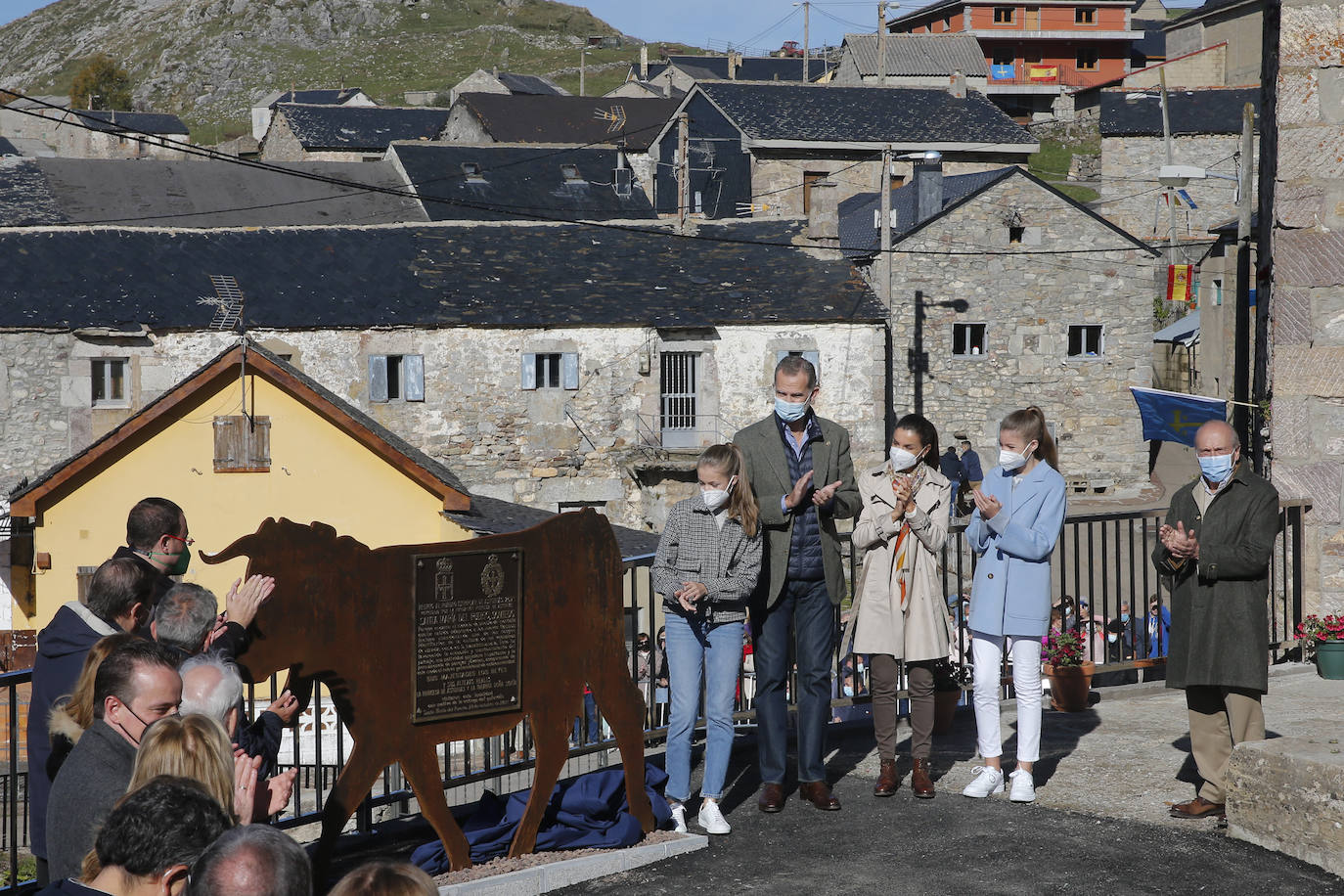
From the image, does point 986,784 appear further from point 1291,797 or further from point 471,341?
point 471,341

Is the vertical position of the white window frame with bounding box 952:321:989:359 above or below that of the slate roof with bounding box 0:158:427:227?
below

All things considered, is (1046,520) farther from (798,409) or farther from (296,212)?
(296,212)

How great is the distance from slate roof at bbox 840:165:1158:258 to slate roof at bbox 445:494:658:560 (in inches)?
639

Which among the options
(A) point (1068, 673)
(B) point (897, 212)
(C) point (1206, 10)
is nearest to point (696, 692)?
(A) point (1068, 673)

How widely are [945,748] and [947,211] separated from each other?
87.7 feet

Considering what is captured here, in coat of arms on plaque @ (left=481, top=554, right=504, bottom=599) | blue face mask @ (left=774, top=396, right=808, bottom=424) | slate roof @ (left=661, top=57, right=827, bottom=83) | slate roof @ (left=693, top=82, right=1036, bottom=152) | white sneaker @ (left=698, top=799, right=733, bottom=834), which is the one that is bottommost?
white sneaker @ (left=698, top=799, right=733, bottom=834)

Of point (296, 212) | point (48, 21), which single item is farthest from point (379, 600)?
point (48, 21)

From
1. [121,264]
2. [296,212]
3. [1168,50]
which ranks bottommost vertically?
[121,264]

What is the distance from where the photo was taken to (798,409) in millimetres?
6230

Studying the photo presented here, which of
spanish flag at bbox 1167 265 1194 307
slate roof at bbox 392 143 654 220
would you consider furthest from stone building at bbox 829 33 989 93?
spanish flag at bbox 1167 265 1194 307

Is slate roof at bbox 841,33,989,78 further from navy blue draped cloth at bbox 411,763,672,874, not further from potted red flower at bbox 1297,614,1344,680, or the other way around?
navy blue draped cloth at bbox 411,763,672,874

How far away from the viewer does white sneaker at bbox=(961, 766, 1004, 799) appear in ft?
20.7

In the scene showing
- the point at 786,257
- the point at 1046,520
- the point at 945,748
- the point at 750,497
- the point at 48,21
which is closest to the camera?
the point at 750,497

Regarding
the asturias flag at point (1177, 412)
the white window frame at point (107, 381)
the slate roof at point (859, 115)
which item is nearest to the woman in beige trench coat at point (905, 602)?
the asturias flag at point (1177, 412)
